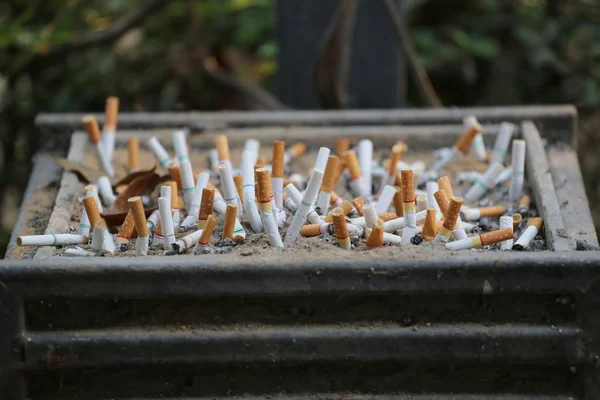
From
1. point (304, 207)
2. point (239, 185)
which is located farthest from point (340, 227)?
point (239, 185)

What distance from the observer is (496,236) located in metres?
1.48

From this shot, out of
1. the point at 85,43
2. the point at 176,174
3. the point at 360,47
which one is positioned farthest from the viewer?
the point at 85,43

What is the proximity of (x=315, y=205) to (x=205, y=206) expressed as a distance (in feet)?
0.69

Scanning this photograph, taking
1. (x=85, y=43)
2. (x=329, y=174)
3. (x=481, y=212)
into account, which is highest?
(x=85, y=43)

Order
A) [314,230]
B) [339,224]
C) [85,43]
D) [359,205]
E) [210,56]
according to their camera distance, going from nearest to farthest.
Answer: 1. [339,224]
2. [314,230]
3. [359,205]
4. [85,43]
5. [210,56]

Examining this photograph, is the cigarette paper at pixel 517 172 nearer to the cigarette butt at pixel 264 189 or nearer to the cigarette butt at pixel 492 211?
the cigarette butt at pixel 492 211

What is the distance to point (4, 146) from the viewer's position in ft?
10.8

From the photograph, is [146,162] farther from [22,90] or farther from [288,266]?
[22,90]

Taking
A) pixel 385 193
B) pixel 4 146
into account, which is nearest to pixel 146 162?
pixel 385 193

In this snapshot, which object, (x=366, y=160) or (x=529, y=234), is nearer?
(x=529, y=234)

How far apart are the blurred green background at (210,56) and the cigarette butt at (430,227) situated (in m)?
1.79

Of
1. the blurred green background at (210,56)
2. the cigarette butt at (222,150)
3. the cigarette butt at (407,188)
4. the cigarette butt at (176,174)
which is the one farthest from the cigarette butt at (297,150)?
the blurred green background at (210,56)

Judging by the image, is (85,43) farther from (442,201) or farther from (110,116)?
(442,201)

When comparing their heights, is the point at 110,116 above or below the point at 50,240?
above
